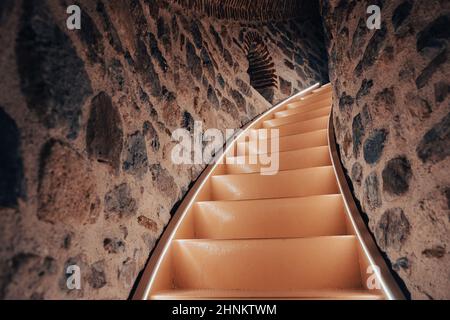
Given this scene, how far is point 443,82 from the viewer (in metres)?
0.98

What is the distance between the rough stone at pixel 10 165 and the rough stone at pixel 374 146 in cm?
129

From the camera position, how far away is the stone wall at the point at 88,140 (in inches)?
34.1

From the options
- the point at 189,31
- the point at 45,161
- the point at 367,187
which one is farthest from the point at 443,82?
the point at 189,31

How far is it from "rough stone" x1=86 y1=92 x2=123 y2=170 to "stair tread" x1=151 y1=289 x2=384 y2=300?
59cm

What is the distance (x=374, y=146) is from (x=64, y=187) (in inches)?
48.5

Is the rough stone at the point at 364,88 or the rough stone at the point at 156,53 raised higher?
the rough stone at the point at 156,53

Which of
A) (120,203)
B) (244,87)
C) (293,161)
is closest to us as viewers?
(120,203)

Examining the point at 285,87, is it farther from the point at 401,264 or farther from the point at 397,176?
the point at 401,264

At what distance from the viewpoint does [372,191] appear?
136 cm


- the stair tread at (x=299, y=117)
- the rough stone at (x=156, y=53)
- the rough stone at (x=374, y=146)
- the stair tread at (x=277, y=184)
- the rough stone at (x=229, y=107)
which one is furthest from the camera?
the stair tread at (x=299, y=117)

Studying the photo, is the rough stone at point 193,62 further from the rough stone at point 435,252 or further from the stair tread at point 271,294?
the rough stone at point 435,252

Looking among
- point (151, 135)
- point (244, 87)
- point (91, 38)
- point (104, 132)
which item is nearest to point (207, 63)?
point (244, 87)

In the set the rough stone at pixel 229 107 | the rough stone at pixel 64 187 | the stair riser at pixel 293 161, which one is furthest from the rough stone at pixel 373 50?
the rough stone at pixel 229 107
